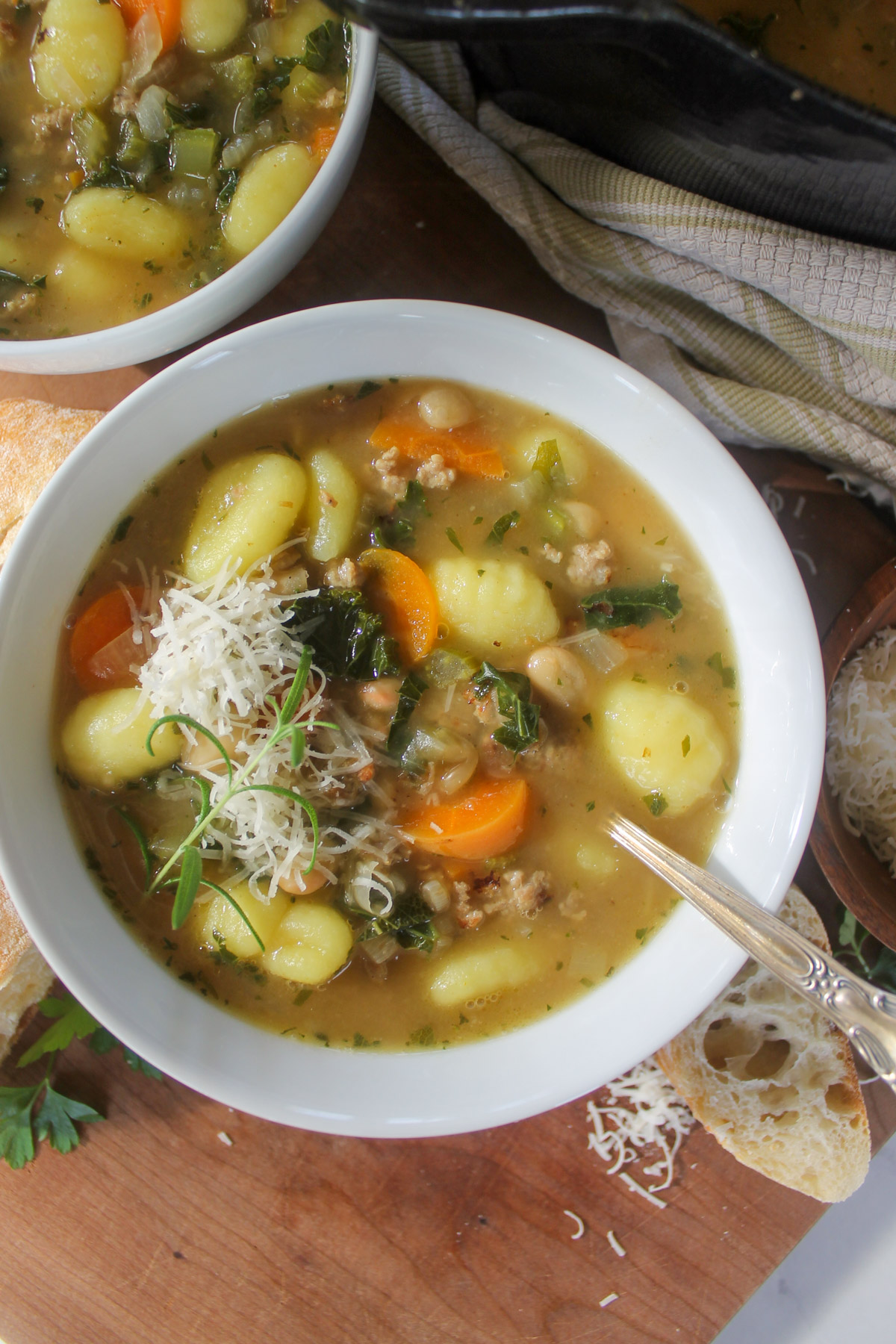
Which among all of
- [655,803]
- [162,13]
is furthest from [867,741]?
[162,13]

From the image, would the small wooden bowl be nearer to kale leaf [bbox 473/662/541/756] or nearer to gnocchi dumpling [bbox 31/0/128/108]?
kale leaf [bbox 473/662/541/756]

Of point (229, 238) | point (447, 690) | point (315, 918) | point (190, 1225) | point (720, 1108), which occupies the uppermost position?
point (229, 238)

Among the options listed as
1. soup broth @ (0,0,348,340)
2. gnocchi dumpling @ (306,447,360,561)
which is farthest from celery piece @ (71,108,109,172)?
gnocchi dumpling @ (306,447,360,561)

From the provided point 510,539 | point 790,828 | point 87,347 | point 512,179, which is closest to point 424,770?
point 510,539

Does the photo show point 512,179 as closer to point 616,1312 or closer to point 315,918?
point 315,918

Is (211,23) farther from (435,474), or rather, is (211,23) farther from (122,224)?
(435,474)

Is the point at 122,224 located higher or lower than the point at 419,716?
higher

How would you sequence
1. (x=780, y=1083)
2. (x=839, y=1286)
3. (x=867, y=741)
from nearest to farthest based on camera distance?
1. (x=867, y=741)
2. (x=780, y=1083)
3. (x=839, y=1286)
